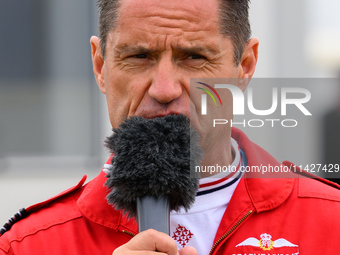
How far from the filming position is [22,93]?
256 inches

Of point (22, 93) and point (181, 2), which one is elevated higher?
point (181, 2)

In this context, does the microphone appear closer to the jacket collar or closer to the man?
the man

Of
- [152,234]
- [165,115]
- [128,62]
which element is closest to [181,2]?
[128,62]

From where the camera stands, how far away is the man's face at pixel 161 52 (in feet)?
7.98

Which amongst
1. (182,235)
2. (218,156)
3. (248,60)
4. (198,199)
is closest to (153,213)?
(182,235)

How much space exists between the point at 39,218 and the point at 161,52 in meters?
0.75

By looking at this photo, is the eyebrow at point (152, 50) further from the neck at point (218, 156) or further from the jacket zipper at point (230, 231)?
the jacket zipper at point (230, 231)

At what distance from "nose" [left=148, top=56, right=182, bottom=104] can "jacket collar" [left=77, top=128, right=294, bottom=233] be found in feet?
0.96

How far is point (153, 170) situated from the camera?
196 cm

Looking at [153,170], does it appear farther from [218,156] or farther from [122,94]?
[218,156]

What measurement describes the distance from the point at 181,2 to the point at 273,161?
0.72 metres

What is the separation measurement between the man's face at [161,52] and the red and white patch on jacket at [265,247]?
425 millimetres

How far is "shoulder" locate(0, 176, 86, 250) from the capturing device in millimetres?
2422

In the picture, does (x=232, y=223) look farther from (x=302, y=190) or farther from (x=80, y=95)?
(x=80, y=95)
